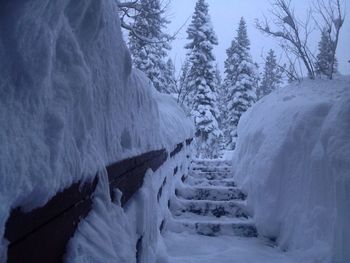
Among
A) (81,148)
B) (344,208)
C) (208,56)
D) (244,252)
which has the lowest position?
(244,252)

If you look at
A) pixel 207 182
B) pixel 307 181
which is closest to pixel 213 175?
pixel 207 182

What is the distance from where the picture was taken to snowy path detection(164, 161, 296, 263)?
3498 mm

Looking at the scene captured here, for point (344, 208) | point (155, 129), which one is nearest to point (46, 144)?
point (155, 129)

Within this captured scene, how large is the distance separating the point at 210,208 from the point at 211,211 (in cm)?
5

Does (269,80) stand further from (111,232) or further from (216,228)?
(111,232)

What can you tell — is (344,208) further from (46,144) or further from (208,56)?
(208,56)

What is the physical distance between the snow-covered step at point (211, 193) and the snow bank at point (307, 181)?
1.14 feet

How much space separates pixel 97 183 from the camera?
55.2 inches

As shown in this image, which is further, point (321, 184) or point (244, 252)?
point (244, 252)

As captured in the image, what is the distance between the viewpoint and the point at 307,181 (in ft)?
11.1

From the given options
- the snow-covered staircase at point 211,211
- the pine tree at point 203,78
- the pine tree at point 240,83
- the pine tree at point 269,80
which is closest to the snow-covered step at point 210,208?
the snow-covered staircase at point 211,211

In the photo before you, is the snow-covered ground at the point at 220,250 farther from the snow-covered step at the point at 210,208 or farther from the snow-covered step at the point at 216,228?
the snow-covered step at the point at 210,208

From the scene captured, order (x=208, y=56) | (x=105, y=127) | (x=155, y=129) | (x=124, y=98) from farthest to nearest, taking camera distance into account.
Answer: (x=208, y=56) < (x=155, y=129) < (x=124, y=98) < (x=105, y=127)

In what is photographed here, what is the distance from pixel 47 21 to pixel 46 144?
357 mm
